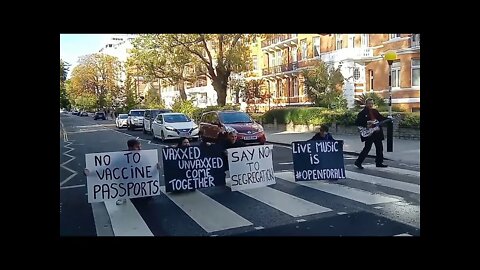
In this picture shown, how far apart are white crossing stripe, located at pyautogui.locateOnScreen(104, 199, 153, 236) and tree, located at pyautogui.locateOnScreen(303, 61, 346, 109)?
608 cm

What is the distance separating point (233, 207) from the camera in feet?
20.5

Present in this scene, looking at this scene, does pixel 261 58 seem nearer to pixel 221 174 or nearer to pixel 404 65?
pixel 221 174

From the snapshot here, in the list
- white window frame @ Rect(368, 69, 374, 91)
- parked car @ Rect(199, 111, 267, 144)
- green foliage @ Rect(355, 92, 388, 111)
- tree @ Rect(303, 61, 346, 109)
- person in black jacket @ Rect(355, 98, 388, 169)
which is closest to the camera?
parked car @ Rect(199, 111, 267, 144)

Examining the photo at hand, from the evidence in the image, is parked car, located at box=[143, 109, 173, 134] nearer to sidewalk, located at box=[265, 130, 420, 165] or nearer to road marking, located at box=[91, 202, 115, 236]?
sidewalk, located at box=[265, 130, 420, 165]

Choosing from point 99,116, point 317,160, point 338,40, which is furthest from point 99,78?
point 338,40

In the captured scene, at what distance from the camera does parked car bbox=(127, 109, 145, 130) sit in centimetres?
764

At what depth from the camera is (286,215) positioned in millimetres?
5844

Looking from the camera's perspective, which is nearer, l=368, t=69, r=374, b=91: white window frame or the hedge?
the hedge

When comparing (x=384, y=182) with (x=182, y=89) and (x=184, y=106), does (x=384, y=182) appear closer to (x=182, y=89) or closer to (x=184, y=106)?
(x=184, y=106)

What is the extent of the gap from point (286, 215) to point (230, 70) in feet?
13.9

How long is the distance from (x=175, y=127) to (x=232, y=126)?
108cm

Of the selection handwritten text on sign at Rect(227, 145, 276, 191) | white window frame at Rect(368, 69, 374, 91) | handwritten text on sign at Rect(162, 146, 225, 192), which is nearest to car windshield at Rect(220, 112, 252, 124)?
handwritten text on sign at Rect(227, 145, 276, 191)
